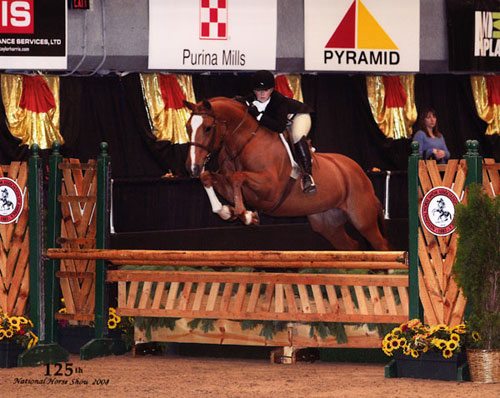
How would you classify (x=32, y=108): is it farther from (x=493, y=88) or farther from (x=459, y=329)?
(x=459, y=329)

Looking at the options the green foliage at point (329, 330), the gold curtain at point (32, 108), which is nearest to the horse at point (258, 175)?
the green foliage at point (329, 330)

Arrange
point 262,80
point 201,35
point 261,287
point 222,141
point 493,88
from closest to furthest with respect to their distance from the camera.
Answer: point 261,287 < point 222,141 < point 262,80 < point 201,35 < point 493,88

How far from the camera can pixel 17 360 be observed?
880 centimetres

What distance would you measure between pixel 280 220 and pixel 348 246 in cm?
352

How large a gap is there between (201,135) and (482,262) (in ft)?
8.71

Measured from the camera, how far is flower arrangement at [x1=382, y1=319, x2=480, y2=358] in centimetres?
776

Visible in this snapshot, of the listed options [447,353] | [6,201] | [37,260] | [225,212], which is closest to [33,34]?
[6,201]

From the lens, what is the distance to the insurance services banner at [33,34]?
13.0m

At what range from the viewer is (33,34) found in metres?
13.0

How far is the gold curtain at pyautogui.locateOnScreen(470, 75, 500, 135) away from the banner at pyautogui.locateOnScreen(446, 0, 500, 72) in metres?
0.93

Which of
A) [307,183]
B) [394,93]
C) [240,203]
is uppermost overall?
[394,93]

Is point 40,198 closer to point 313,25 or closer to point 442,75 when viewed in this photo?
point 313,25

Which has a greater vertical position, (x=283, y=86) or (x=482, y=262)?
(x=283, y=86)

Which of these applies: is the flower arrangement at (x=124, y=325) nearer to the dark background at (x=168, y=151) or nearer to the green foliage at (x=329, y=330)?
the green foliage at (x=329, y=330)
